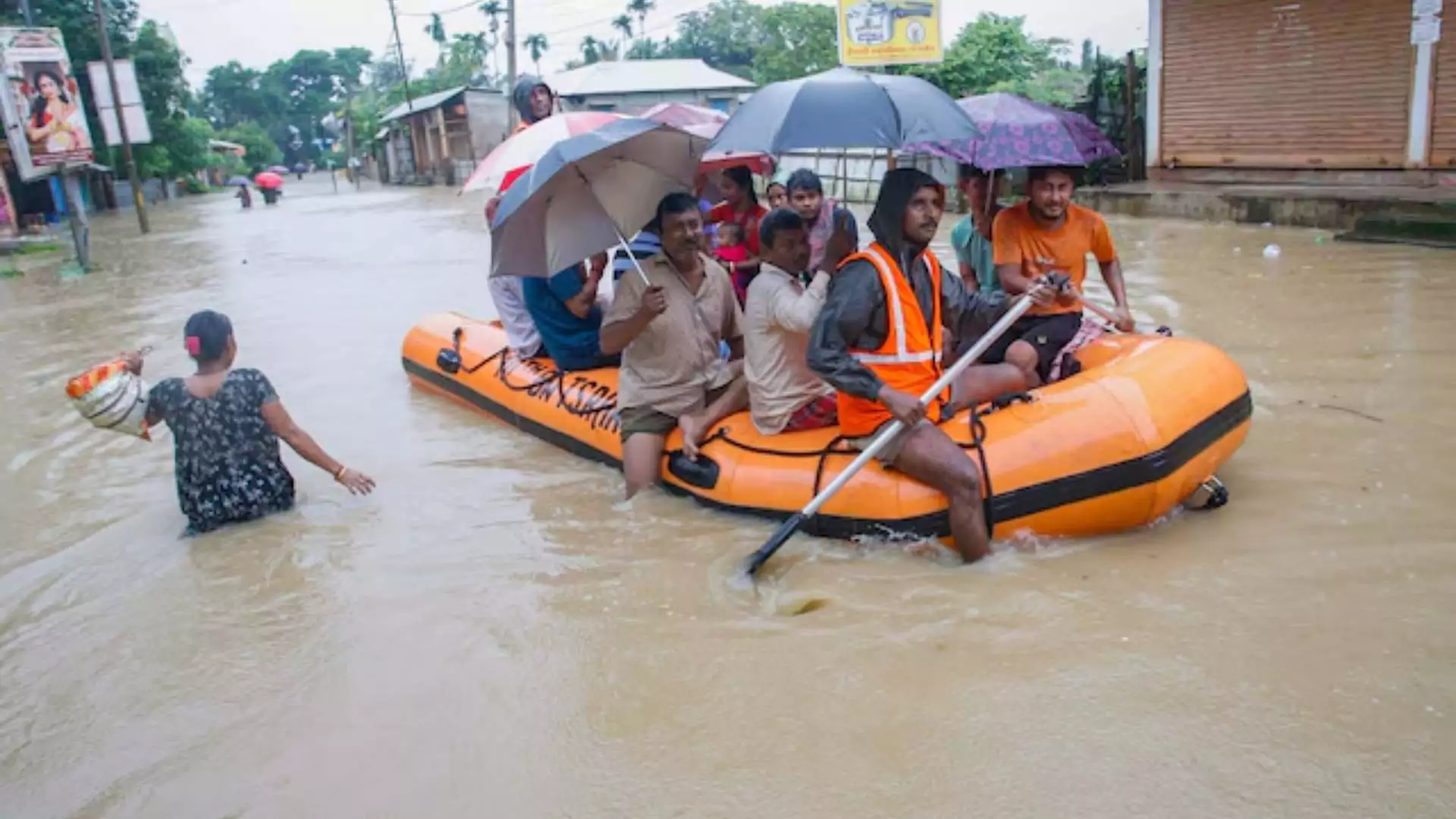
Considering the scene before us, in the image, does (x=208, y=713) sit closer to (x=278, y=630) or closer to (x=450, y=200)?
(x=278, y=630)

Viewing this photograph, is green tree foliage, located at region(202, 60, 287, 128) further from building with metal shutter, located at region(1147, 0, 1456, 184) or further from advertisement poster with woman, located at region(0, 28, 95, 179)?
building with metal shutter, located at region(1147, 0, 1456, 184)

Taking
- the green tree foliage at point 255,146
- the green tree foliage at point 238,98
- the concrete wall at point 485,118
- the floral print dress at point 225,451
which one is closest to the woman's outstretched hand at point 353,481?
the floral print dress at point 225,451

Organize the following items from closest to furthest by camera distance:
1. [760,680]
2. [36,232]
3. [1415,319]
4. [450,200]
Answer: [760,680], [1415,319], [36,232], [450,200]

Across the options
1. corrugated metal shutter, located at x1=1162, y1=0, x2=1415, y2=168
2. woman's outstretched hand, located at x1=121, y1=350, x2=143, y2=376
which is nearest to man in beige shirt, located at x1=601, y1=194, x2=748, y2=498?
woman's outstretched hand, located at x1=121, y1=350, x2=143, y2=376

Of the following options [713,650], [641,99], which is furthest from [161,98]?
[713,650]

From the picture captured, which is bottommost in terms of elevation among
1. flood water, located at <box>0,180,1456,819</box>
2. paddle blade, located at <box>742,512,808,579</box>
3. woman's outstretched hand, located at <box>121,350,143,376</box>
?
flood water, located at <box>0,180,1456,819</box>

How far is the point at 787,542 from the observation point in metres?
4.16

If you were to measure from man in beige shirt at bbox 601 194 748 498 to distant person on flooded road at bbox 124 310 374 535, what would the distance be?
1.22 metres

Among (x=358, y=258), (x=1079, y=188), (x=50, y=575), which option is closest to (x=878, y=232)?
(x=50, y=575)

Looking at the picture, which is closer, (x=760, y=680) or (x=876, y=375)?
(x=760, y=680)

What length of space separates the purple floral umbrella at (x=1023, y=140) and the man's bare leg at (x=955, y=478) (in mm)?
1209

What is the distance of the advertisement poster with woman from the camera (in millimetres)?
16953

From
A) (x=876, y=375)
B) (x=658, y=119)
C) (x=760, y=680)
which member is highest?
(x=658, y=119)

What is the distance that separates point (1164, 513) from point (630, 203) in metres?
2.57
